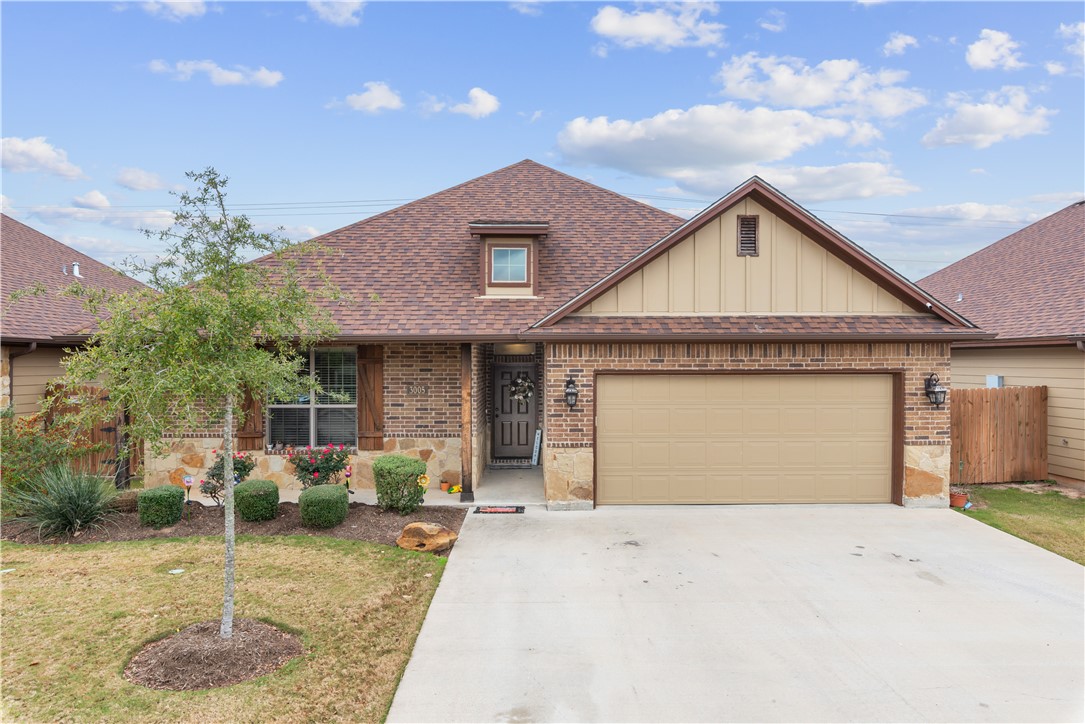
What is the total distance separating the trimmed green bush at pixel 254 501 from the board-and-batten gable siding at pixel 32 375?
550 cm

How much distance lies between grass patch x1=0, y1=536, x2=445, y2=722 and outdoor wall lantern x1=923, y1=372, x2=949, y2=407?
817 cm

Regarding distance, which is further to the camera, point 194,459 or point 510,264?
point 510,264

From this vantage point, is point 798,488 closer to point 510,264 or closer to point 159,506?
point 510,264

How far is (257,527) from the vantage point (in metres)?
8.31

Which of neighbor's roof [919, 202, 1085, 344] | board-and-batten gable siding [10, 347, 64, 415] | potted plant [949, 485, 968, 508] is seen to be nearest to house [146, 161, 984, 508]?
potted plant [949, 485, 968, 508]

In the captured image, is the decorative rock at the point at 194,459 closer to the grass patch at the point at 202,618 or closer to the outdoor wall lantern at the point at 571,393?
the grass patch at the point at 202,618

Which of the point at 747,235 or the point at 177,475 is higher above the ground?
the point at 747,235

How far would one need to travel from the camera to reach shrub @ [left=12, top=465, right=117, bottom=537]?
8.06 metres

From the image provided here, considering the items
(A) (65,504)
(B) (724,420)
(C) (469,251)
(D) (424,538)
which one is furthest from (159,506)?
(B) (724,420)

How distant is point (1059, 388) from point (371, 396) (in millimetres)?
13149

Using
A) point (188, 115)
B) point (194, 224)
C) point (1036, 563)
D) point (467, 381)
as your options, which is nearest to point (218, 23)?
point (188, 115)

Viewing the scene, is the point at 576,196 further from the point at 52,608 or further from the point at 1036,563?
the point at 52,608

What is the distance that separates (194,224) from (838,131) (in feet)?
72.9

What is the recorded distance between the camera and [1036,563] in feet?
23.6
